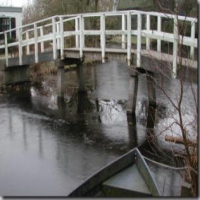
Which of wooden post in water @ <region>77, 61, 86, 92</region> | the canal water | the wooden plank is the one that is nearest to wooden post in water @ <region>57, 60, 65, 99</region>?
the canal water

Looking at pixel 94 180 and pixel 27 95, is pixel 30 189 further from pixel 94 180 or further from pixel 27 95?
pixel 27 95

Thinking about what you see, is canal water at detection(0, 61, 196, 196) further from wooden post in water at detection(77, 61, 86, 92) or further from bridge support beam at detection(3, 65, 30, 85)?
bridge support beam at detection(3, 65, 30, 85)

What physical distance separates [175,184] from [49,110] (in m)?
6.95

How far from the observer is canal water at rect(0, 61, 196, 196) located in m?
8.19

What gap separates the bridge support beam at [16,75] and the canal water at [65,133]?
14.9 inches

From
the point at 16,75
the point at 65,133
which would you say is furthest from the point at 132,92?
the point at 16,75

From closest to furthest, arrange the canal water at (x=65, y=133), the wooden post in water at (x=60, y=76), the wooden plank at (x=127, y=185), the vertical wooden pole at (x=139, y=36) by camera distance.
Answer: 1. the wooden plank at (x=127, y=185)
2. the canal water at (x=65, y=133)
3. the vertical wooden pole at (x=139, y=36)
4. the wooden post in water at (x=60, y=76)

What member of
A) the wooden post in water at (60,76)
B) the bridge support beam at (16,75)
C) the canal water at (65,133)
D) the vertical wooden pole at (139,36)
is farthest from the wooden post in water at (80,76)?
the vertical wooden pole at (139,36)

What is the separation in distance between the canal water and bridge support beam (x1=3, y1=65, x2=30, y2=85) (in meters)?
0.38

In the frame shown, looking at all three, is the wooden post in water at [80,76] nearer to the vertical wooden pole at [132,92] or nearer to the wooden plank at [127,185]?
the vertical wooden pole at [132,92]

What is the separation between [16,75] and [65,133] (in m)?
7.05

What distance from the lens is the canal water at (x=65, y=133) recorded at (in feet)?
26.9

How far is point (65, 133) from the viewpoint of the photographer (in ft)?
36.6

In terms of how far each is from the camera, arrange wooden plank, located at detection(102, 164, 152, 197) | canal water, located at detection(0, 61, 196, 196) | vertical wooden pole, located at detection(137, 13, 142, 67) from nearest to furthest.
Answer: wooden plank, located at detection(102, 164, 152, 197), canal water, located at detection(0, 61, 196, 196), vertical wooden pole, located at detection(137, 13, 142, 67)
